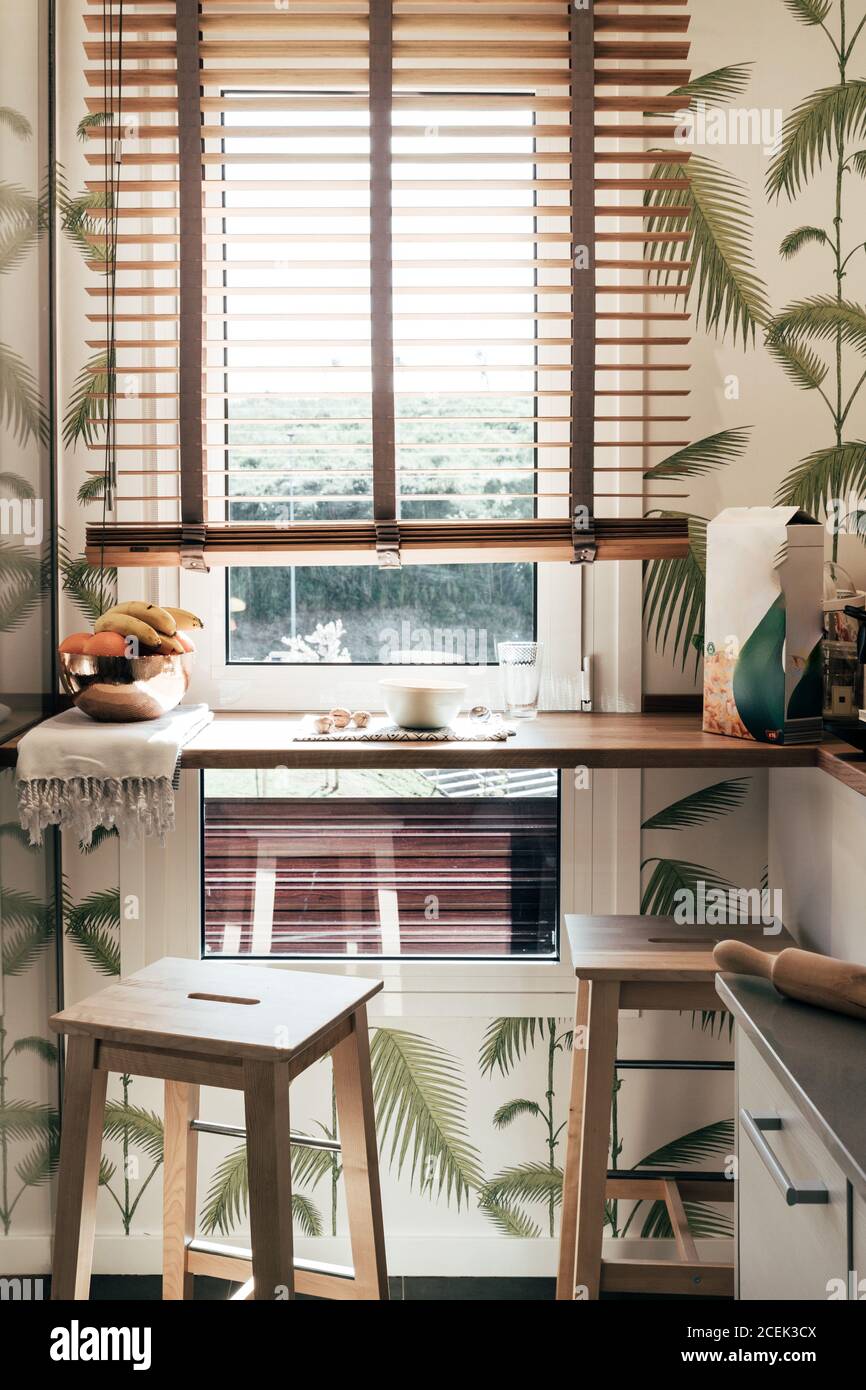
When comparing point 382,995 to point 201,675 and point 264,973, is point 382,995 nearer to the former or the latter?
point 264,973

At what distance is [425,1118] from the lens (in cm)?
224

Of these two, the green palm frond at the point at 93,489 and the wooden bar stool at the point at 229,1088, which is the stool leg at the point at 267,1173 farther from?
the green palm frond at the point at 93,489

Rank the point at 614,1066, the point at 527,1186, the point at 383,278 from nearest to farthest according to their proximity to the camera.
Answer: the point at 614,1066, the point at 383,278, the point at 527,1186

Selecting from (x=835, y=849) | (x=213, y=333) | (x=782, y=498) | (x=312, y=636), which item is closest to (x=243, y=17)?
(x=213, y=333)

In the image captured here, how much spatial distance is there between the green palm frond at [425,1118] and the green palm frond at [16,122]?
5.66 ft

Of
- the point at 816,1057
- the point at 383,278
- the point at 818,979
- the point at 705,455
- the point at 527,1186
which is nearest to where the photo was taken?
the point at 816,1057

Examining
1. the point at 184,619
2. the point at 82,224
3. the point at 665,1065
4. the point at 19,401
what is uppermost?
the point at 82,224

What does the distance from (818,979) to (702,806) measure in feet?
3.17

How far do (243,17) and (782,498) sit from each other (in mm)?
1289

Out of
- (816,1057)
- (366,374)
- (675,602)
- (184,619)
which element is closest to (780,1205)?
(816,1057)

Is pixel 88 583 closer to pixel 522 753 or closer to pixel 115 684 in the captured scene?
pixel 115 684

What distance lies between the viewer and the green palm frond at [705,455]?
2.14 meters

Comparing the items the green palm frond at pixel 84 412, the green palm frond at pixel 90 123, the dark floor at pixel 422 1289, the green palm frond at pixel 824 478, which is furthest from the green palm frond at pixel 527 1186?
the green palm frond at pixel 90 123

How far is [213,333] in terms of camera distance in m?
2.15
